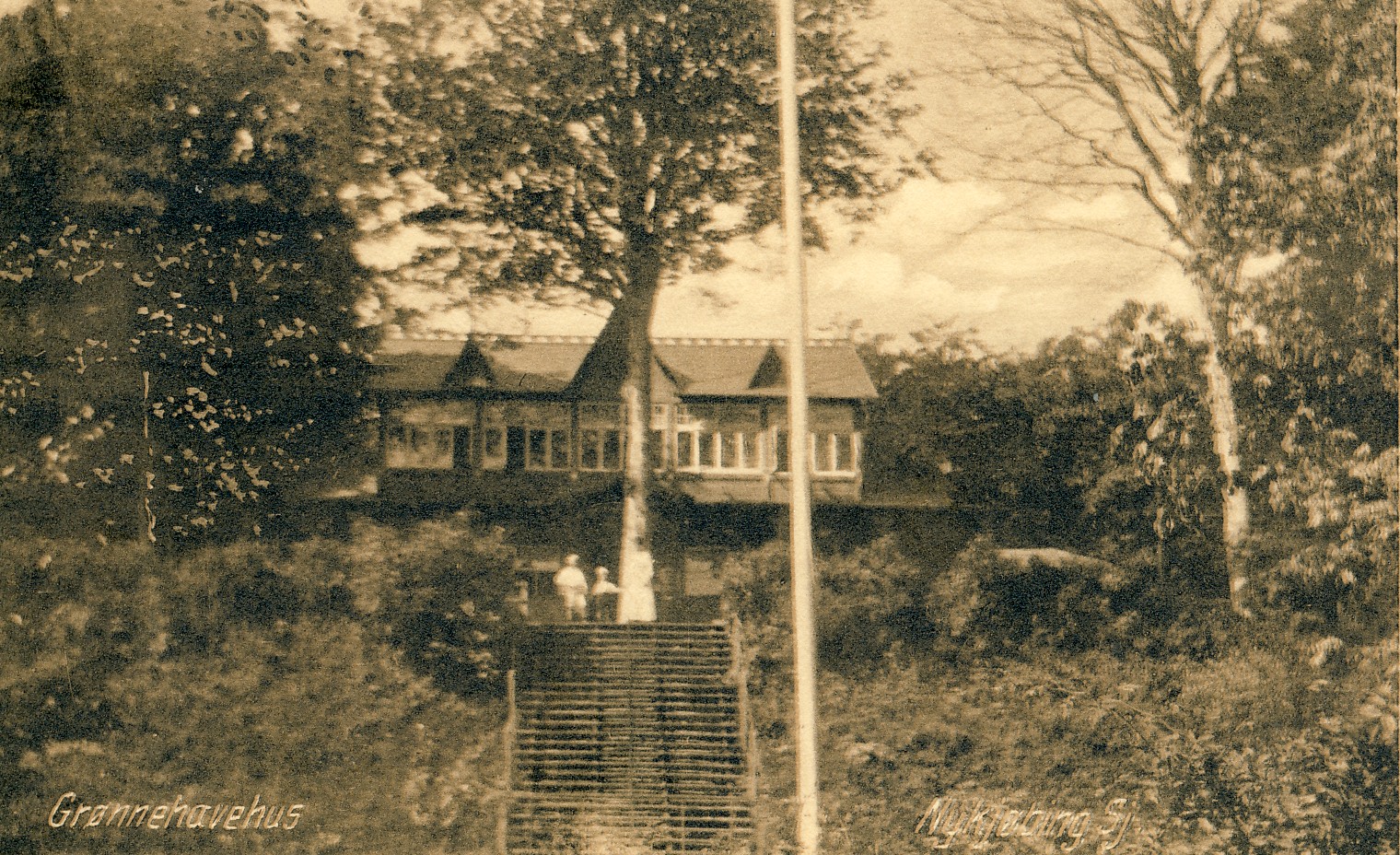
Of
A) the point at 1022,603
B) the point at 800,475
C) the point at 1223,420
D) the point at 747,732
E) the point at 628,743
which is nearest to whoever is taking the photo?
the point at 800,475

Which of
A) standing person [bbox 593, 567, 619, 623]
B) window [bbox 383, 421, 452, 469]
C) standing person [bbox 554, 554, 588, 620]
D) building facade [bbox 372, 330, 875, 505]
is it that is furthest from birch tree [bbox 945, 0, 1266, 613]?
window [bbox 383, 421, 452, 469]

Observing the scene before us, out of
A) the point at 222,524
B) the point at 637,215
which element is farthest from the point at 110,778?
the point at 637,215

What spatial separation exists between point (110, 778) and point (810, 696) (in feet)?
16.5

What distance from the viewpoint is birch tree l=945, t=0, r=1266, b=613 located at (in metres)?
8.55

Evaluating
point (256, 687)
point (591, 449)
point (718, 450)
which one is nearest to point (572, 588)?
point (591, 449)

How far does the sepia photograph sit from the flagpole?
5 cm

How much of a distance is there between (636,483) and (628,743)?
6.26 feet

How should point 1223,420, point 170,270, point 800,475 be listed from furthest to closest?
point 1223,420 < point 170,270 < point 800,475

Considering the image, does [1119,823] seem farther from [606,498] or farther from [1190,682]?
[606,498]

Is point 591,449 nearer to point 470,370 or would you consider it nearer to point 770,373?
point 470,370

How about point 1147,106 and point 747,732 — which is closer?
point 747,732

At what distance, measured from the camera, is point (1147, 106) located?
8727mm

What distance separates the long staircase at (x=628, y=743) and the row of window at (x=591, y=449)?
1.24m

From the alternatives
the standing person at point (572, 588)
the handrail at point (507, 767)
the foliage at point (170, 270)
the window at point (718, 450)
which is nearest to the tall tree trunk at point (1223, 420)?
the window at point (718, 450)
